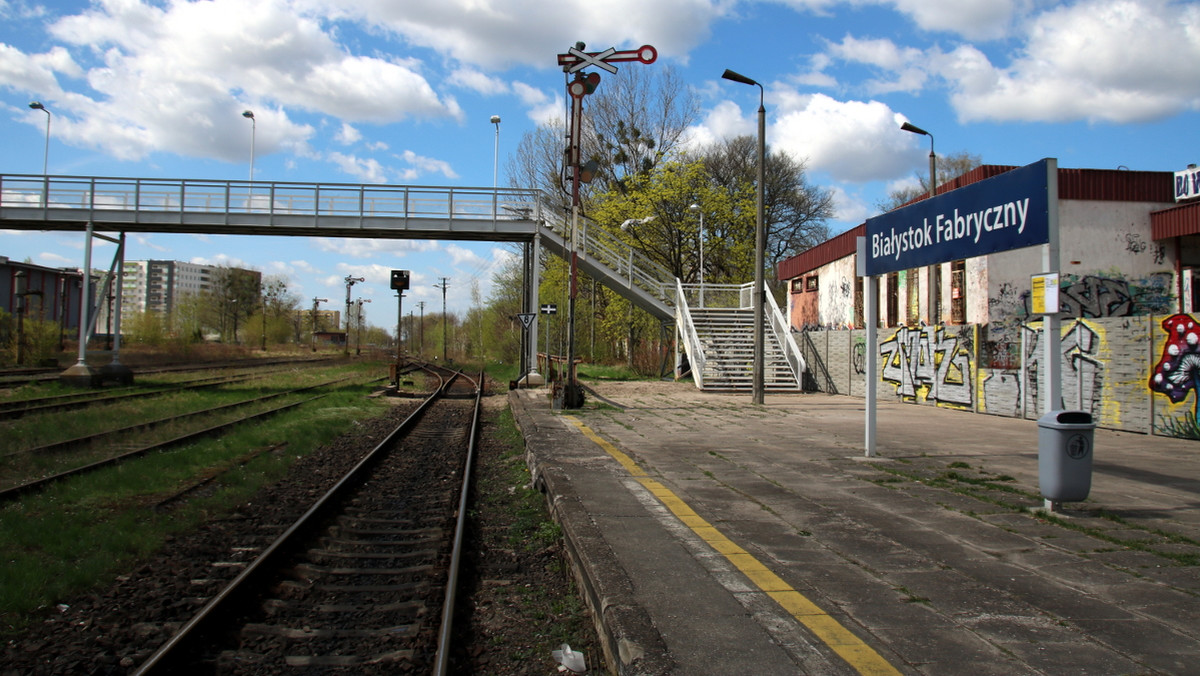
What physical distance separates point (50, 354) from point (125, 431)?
29.4 m

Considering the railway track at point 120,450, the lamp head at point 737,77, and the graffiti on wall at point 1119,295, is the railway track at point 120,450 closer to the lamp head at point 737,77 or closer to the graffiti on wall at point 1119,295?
the lamp head at point 737,77

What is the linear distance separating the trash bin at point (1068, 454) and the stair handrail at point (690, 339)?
1603 centimetres

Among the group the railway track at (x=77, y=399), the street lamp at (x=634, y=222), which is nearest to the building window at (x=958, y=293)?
the street lamp at (x=634, y=222)

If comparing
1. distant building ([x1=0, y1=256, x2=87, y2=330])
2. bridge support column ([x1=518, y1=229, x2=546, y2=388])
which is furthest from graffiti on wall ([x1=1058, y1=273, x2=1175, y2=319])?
distant building ([x1=0, y1=256, x2=87, y2=330])

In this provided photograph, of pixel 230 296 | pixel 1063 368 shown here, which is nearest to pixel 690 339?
pixel 1063 368

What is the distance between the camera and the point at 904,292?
846 inches

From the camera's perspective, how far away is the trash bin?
5746 millimetres

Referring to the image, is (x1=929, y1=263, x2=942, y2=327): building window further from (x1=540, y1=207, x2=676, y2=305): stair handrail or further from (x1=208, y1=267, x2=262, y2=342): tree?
(x1=208, y1=267, x2=262, y2=342): tree

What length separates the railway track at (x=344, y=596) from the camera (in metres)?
3.93

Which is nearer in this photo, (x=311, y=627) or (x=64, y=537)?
(x=311, y=627)

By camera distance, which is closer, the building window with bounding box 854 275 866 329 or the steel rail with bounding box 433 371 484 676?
the steel rail with bounding box 433 371 484 676

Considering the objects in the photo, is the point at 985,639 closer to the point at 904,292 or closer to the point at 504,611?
the point at 504,611

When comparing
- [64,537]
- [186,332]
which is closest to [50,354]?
[186,332]

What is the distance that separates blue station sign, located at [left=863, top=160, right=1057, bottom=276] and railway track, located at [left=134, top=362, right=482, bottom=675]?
5.32 metres
